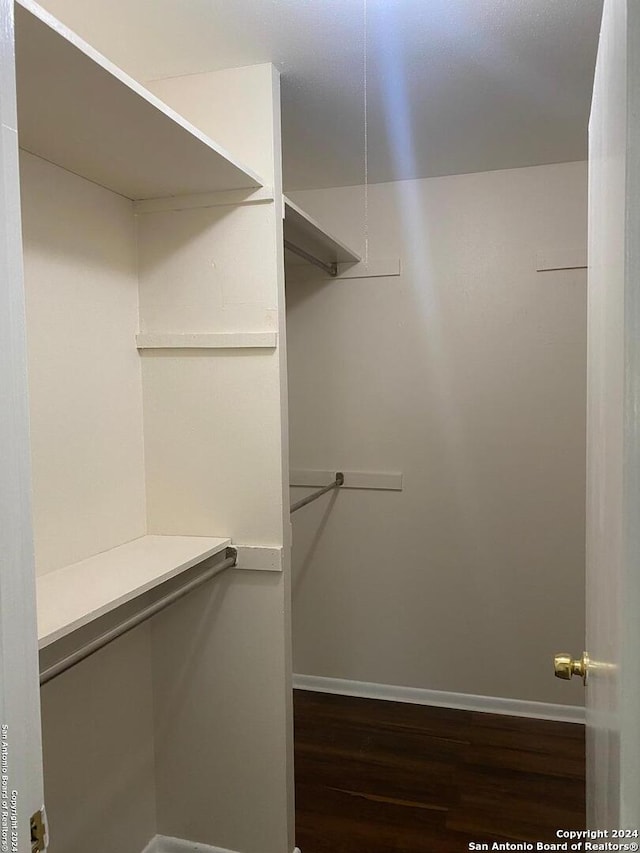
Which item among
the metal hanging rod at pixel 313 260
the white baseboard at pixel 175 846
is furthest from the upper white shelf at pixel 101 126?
the white baseboard at pixel 175 846

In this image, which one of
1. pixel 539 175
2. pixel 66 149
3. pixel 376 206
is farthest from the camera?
pixel 376 206

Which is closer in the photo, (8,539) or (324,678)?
(8,539)

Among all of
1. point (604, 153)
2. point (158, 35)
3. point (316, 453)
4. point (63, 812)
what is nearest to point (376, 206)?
point (316, 453)

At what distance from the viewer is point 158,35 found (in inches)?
66.9

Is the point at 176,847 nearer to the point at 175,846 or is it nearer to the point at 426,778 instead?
the point at 175,846

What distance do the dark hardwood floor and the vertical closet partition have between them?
36cm

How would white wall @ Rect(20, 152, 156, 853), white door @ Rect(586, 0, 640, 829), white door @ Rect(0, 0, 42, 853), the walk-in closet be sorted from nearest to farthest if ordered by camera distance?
white door @ Rect(586, 0, 640, 829), white door @ Rect(0, 0, 42, 853), the walk-in closet, white wall @ Rect(20, 152, 156, 853)

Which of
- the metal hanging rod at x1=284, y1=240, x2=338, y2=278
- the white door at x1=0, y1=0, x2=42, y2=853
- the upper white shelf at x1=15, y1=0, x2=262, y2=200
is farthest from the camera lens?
the metal hanging rod at x1=284, y1=240, x2=338, y2=278

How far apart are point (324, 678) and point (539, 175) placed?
2498mm

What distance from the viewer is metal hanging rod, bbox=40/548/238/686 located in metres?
1.23

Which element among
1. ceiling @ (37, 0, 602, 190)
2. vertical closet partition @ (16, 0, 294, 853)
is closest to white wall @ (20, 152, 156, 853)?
vertical closet partition @ (16, 0, 294, 853)

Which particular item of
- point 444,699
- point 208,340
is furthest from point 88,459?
point 444,699

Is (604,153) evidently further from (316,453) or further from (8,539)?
(316,453)

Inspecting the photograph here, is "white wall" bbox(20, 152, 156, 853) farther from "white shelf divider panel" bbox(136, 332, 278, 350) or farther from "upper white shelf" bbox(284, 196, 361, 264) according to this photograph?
"upper white shelf" bbox(284, 196, 361, 264)
